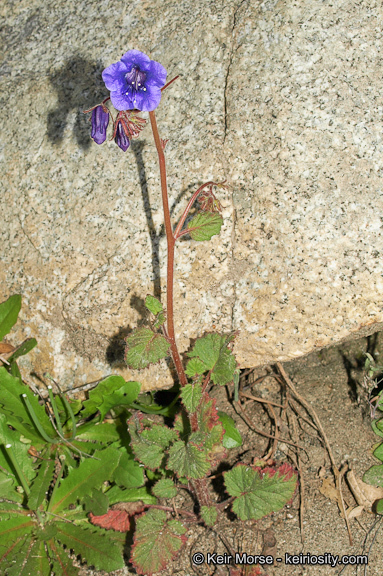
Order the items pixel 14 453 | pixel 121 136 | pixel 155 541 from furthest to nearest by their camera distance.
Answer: pixel 14 453 → pixel 155 541 → pixel 121 136

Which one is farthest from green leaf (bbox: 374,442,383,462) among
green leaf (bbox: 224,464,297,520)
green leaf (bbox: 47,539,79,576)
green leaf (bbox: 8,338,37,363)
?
green leaf (bbox: 8,338,37,363)

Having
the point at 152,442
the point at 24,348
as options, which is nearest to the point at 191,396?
the point at 152,442

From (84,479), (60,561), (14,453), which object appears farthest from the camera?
(14,453)

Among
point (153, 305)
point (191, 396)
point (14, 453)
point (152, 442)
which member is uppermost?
point (153, 305)

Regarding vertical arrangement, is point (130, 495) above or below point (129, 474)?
below

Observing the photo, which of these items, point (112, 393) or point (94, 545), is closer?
point (94, 545)

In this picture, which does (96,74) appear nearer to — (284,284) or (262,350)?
(284,284)

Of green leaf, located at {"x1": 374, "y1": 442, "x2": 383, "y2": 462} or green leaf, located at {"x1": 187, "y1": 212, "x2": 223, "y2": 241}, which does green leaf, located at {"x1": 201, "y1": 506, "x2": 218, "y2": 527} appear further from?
green leaf, located at {"x1": 187, "y1": 212, "x2": 223, "y2": 241}

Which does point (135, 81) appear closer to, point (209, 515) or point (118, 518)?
point (209, 515)
